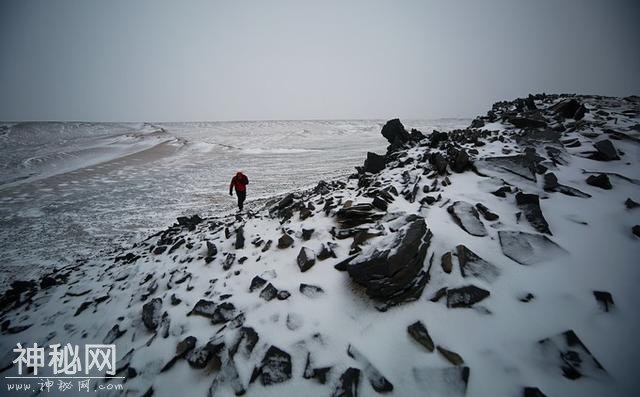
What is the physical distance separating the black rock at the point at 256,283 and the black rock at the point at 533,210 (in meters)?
4.45

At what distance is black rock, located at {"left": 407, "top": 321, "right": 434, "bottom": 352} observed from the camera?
2.87m

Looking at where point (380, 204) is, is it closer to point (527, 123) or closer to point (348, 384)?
point (348, 384)

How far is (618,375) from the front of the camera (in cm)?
246

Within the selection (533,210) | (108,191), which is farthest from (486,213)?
(108,191)

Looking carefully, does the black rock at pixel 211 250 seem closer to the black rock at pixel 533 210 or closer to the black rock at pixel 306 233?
the black rock at pixel 306 233

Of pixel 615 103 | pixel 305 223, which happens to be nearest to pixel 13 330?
pixel 305 223

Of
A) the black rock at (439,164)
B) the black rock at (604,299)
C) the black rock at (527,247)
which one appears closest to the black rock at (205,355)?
the black rock at (527,247)

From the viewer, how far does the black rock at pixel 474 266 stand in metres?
3.50

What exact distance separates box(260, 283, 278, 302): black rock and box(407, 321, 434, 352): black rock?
1917 millimetres

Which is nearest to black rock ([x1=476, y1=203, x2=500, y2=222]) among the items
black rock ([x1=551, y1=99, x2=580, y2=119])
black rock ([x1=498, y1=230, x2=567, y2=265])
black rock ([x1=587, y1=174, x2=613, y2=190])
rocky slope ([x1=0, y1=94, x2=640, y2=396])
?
rocky slope ([x1=0, y1=94, x2=640, y2=396])

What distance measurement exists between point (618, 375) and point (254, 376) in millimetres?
3630

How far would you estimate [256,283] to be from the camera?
13.7 ft

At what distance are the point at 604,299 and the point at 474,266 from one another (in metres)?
1.31

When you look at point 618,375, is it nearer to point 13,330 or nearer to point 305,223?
point 305,223
